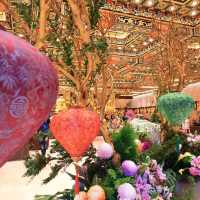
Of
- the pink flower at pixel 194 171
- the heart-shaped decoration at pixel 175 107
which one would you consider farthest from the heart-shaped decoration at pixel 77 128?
the heart-shaped decoration at pixel 175 107

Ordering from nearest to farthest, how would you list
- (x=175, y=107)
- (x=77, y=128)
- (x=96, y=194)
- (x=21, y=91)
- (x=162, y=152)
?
(x=21, y=91), (x=96, y=194), (x=77, y=128), (x=162, y=152), (x=175, y=107)

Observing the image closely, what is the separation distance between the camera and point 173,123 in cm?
190

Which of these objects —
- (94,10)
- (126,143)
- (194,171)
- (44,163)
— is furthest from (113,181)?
(94,10)

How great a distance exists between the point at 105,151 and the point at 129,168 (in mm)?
120

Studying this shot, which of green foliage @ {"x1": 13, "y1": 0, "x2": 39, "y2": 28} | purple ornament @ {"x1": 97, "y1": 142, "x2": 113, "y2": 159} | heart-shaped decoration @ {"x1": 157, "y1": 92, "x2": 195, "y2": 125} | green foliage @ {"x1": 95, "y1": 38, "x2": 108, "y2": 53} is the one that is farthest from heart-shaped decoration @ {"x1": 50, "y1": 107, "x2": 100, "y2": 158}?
heart-shaped decoration @ {"x1": 157, "y1": 92, "x2": 195, "y2": 125}

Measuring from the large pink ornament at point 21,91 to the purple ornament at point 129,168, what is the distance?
0.78 meters

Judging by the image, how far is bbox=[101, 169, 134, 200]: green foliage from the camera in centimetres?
104

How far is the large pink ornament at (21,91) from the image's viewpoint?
1.05 ft

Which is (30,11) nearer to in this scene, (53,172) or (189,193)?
(53,172)

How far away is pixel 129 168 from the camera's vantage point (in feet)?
3.60

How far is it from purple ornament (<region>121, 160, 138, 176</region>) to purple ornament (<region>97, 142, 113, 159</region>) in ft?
0.24

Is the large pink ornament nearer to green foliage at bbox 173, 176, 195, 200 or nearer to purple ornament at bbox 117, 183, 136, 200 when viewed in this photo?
purple ornament at bbox 117, 183, 136, 200

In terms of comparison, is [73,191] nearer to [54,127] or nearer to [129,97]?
[54,127]

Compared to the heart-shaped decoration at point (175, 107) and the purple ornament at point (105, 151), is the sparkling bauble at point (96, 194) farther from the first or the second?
the heart-shaped decoration at point (175, 107)
